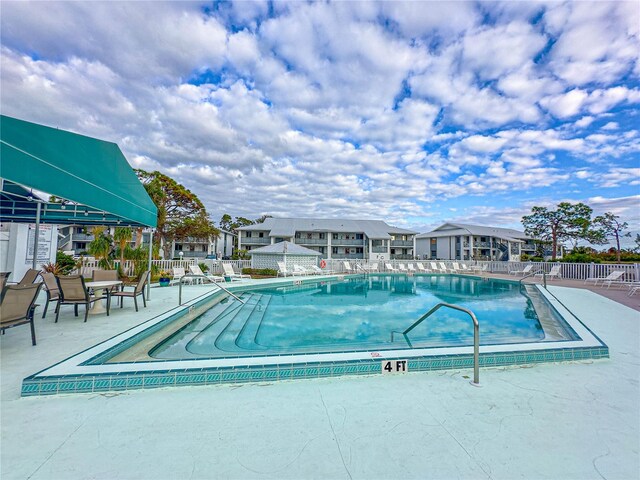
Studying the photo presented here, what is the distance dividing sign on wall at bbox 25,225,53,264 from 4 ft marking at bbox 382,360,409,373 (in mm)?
14588

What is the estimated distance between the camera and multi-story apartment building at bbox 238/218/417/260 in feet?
111

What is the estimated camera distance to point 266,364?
3.21 m

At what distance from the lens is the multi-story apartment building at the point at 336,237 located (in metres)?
33.8

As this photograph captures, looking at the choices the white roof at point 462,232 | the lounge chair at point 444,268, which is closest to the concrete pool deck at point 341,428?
the lounge chair at point 444,268

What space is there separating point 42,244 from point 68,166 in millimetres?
10974

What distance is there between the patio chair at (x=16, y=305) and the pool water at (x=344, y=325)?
1.74 m

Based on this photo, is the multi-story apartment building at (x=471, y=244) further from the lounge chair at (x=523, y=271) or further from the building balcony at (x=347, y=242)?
the lounge chair at (x=523, y=271)

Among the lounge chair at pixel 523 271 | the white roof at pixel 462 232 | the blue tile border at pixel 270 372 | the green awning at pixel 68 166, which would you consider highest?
the white roof at pixel 462 232

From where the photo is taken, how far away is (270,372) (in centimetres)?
319

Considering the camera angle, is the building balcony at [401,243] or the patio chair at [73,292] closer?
the patio chair at [73,292]

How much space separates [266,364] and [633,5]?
36.2 feet

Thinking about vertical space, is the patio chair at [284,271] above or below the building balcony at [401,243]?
below

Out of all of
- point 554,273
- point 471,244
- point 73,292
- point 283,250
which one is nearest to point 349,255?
point 471,244

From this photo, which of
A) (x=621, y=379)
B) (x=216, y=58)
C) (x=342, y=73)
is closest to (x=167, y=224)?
(x=216, y=58)
